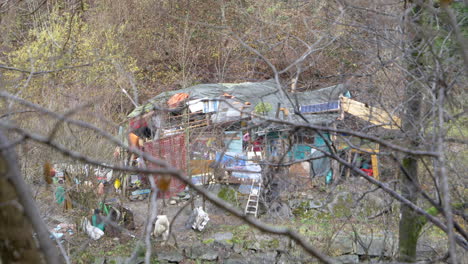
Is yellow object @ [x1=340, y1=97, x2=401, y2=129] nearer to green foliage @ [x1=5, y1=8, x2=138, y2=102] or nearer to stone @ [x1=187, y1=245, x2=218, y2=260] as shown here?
stone @ [x1=187, y1=245, x2=218, y2=260]

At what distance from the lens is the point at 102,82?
14.6m

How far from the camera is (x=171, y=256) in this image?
11531 mm

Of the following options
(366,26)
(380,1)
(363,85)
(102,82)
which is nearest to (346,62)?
(363,85)

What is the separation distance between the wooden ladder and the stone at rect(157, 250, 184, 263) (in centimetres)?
249

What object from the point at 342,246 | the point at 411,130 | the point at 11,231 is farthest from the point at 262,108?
the point at 342,246

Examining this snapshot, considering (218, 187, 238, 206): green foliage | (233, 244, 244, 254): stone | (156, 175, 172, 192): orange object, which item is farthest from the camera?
(218, 187, 238, 206): green foliage

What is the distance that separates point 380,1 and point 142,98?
16.4m

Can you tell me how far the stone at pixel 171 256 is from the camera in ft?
37.5

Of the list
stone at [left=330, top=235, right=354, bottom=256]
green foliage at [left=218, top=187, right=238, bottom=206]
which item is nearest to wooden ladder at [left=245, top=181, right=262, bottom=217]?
green foliage at [left=218, top=187, right=238, bottom=206]

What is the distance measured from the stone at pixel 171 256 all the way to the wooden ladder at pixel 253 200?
249 centimetres

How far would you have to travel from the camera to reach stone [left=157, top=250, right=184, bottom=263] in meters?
11.4

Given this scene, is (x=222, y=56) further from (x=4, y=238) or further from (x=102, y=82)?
(x=4, y=238)

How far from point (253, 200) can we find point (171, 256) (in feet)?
9.71

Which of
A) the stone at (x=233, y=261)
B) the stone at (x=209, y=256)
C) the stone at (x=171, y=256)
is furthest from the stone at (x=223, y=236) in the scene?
the stone at (x=171, y=256)
